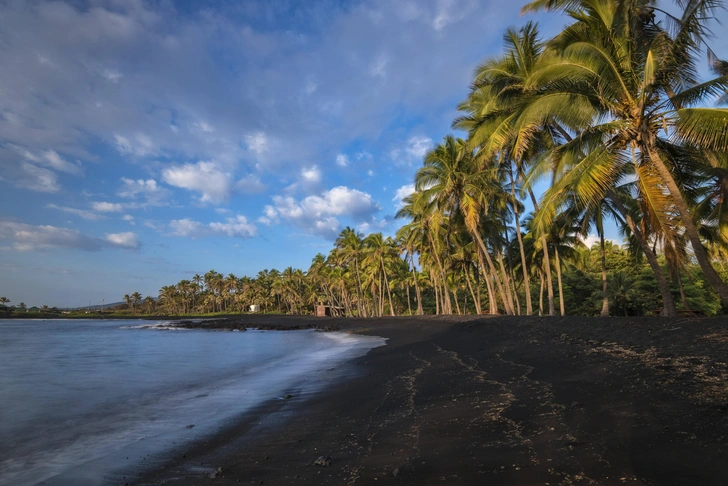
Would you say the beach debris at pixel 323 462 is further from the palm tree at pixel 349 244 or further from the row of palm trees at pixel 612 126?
the palm tree at pixel 349 244

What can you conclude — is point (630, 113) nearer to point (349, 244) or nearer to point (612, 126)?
point (612, 126)

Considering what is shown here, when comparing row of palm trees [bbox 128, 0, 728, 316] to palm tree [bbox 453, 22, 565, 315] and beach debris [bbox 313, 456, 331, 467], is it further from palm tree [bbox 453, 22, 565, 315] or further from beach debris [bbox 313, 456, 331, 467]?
beach debris [bbox 313, 456, 331, 467]

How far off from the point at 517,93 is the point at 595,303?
82.0ft

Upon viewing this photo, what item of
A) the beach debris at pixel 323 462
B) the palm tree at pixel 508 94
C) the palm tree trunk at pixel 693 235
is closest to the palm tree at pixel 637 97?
the palm tree trunk at pixel 693 235

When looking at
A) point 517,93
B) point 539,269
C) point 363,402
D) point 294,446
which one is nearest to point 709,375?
point 363,402

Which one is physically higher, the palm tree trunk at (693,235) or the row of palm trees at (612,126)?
the row of palm trees at (612,126)

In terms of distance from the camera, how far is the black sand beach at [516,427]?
3377 mm

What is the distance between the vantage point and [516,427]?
175 inches

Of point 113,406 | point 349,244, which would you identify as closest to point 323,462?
point 113,406

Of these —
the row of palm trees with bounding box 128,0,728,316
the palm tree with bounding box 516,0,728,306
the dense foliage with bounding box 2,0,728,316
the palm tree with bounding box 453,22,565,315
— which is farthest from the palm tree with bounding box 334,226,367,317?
the palm tree with bounding box 516,0,728,306

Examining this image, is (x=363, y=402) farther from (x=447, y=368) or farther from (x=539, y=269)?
(x=539, y=269)

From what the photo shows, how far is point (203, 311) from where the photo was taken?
122188 millimetres

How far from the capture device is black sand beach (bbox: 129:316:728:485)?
11.1 feet

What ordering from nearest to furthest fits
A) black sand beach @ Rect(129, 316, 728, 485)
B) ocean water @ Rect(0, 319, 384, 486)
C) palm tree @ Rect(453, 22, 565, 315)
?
1. black sand beach @ Rect(129, 316, 728, 485)
2. ocean water @ Rect(0, 319, 384, 486)
3. palm tree @ Rect(453, 22, 565, 315)
